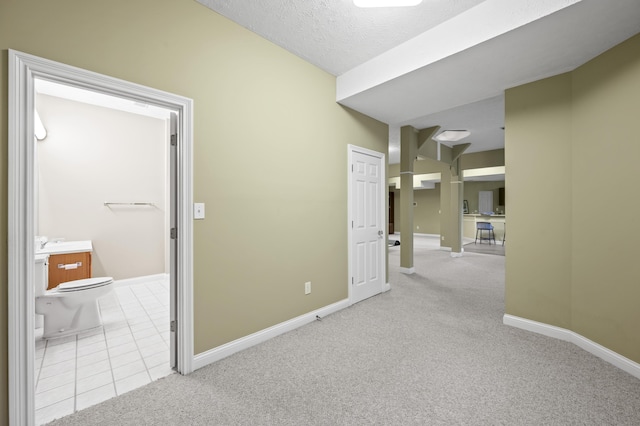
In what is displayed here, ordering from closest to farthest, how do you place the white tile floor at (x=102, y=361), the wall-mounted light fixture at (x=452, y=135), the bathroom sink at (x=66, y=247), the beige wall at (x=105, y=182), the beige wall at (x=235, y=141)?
the beige wall at (x=235, y=141), the white tile floor at (x=102, y=361), the bathroom sink at (x=66, y=247), the beige wall at (x=105, y=182), the wall-mounted light fixture at (x=452, y=135)

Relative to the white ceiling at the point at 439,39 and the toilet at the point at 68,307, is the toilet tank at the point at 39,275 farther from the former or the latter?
the white ceiling at the point at 439,39

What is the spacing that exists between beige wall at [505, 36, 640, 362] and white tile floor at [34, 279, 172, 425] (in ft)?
11.7

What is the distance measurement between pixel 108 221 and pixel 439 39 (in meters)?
5.03

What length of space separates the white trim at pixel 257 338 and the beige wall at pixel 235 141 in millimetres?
56

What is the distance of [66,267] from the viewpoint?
11.0 feet

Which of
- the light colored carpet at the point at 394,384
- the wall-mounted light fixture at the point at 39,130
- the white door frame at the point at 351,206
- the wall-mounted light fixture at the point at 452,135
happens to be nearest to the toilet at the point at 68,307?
the light colored carpet at the point at 394,384

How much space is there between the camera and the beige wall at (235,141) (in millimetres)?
1587

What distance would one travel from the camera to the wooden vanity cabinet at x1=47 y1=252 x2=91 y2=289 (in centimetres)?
329

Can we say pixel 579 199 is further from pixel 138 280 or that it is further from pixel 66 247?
pixel 138 280

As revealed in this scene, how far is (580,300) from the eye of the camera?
2.44 meters

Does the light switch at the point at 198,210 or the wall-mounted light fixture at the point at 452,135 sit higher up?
the wall-mounted light fixture at the point at 452,135

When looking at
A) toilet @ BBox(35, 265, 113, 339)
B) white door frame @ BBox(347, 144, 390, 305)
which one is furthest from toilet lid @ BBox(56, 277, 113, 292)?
white door frame @ BBox(347, 144, 390, 305)

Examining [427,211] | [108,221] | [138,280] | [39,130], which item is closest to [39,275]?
[108,221]

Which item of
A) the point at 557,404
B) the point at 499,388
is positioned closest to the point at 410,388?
the point at 499,388
